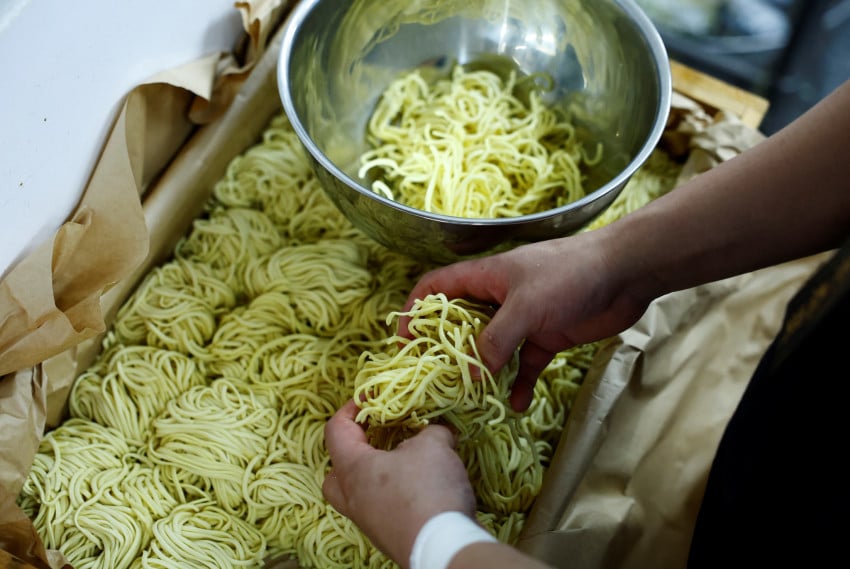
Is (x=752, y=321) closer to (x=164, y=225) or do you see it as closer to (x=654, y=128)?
(x=654, y=128)

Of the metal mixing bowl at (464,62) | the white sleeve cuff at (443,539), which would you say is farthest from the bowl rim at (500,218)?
the white sleeve cuff at (443,539)

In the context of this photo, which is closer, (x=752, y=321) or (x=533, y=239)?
(x=533, y=239)

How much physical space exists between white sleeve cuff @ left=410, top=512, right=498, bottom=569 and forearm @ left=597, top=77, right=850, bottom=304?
348 mm

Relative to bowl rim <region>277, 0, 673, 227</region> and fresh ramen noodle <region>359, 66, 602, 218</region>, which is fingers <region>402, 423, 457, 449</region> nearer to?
bowl rim <region>277, 0, 673, 227</region>

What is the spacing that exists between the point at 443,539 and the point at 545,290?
31 cm

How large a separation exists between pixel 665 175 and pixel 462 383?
0.71 meters

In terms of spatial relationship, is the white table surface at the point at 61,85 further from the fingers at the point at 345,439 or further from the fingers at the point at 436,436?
the fingers at the point at 436,436

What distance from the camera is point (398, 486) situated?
735 millimetres

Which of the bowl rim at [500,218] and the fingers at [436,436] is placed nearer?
the fingers at [436,436]

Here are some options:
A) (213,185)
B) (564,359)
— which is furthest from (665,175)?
(213,185)

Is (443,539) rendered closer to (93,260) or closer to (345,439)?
(345,439)

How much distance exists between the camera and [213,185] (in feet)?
4.33

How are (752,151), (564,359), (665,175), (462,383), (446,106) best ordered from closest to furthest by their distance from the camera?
(752,151) → (462,383) → (564,359) → (446,106) → (665,175)

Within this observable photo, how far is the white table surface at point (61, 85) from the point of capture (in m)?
0.87
